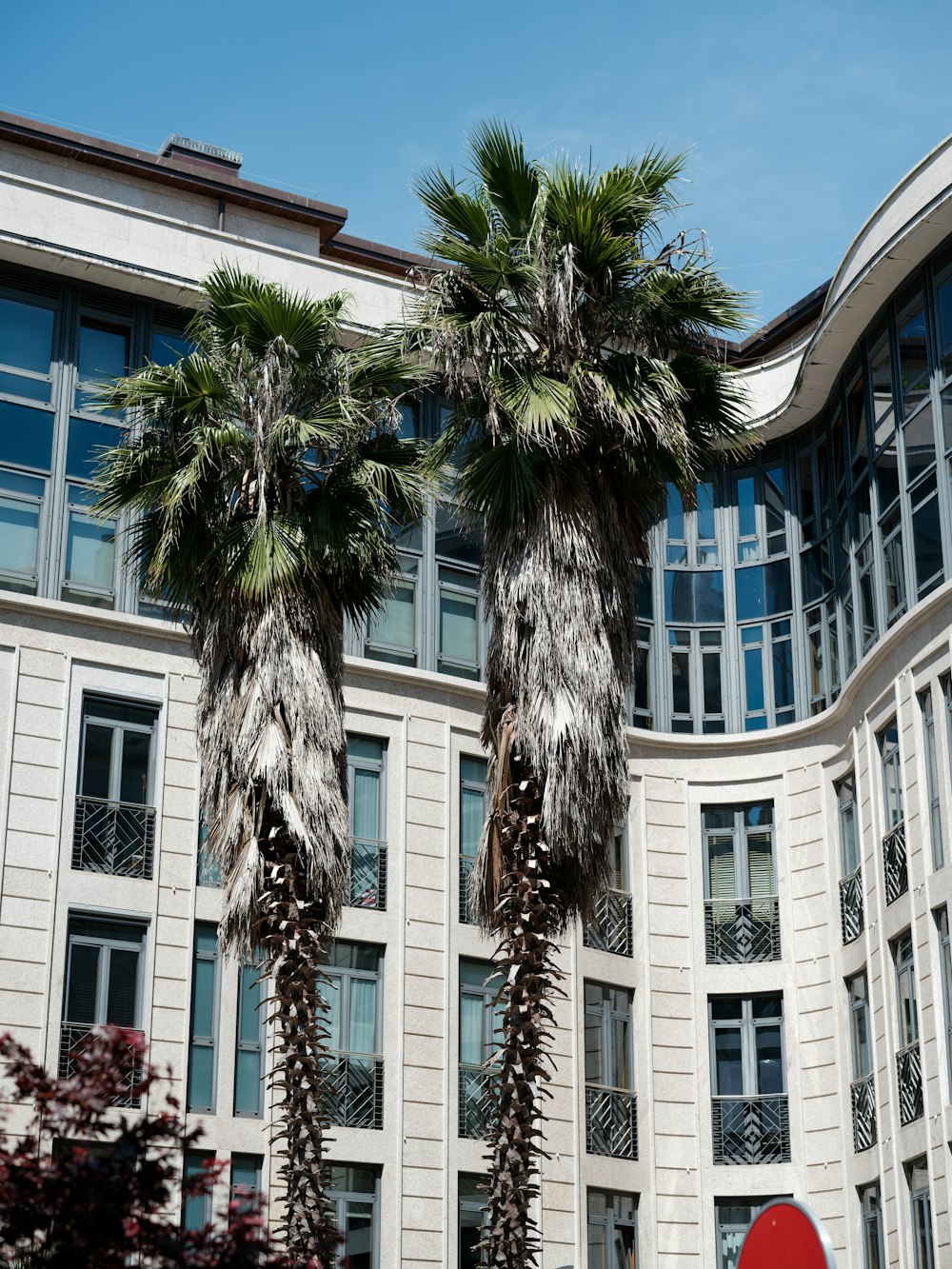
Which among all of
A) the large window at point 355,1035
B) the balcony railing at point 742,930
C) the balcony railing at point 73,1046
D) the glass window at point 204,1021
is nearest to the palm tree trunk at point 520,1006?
the balcony railing at point 73,1046

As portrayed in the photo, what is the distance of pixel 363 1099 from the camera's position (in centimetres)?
2731

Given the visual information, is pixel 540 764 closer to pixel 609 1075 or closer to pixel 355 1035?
pixel 355 1035

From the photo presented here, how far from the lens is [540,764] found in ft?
59.0

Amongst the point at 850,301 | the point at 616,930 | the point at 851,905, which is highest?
the point at 850,301

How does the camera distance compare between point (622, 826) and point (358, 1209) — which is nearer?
point (358, 1209)

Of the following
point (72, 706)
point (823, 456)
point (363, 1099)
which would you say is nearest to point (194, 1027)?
point (363, 1099)

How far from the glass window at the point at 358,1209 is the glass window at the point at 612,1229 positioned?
12.6 feet

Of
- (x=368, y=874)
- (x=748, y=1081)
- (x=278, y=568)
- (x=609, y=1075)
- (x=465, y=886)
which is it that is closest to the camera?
(x=278, y=568)

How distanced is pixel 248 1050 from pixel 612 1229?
268 inches

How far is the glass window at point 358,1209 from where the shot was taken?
26766mm

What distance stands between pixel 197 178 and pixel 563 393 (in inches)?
578

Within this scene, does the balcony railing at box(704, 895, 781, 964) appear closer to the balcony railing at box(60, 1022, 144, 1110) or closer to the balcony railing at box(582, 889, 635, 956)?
the balcony railing at box(582, 889, 635, 956)

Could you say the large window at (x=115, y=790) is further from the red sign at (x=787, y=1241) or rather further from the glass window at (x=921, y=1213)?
the red sign at (x=787, y=1241)

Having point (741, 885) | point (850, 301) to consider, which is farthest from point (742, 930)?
point (850, 301)
